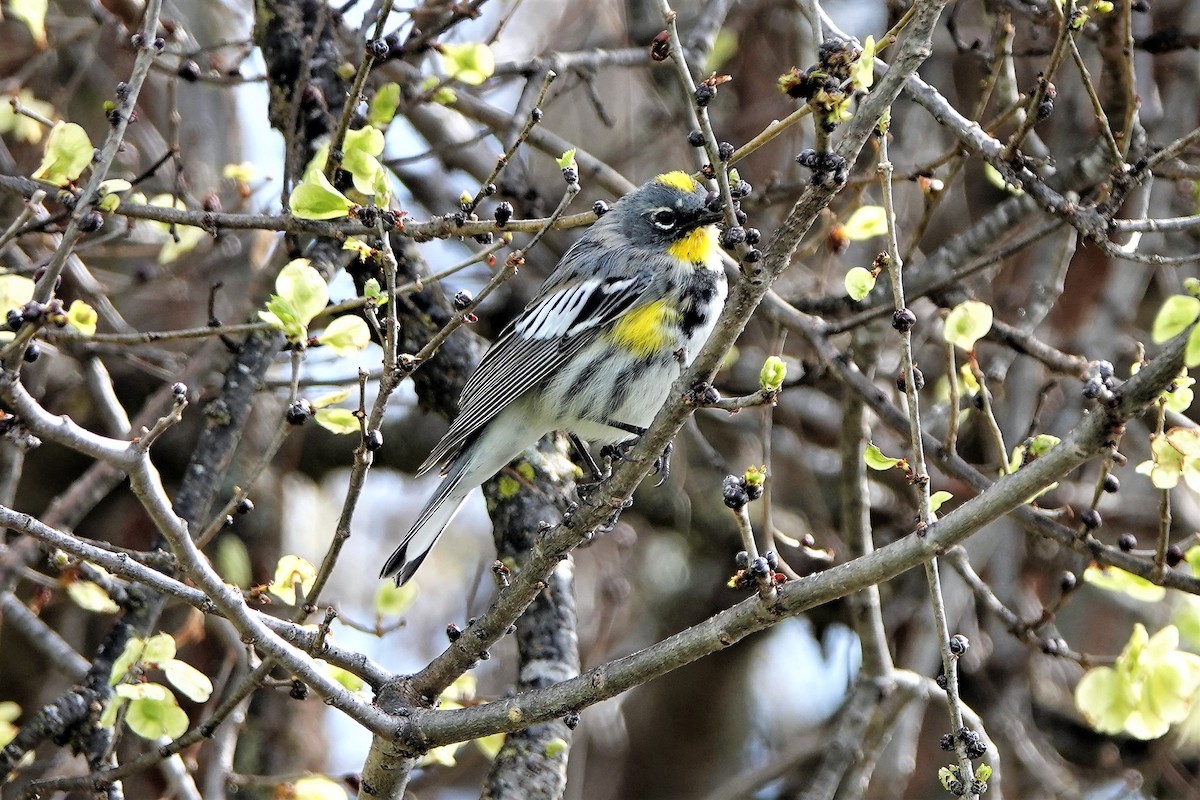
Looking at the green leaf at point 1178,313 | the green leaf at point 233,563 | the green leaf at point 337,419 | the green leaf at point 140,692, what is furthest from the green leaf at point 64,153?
the green leaf at point 1178,313

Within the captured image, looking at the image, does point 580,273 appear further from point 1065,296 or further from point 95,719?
point 1065,296

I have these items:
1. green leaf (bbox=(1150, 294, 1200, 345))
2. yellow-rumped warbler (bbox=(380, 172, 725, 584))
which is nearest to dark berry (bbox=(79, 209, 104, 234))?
yellow-rumped warbler (bbox=(380, 172, 725, 584))

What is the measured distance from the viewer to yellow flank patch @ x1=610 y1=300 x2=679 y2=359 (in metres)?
4.06

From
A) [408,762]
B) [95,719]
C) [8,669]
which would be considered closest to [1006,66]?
[408,762]

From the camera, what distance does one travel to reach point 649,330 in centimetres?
408

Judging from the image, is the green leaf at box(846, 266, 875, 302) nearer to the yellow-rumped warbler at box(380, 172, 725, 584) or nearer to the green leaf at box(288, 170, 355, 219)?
the yellow-rumped warbler at box(380, 172, 725, 584)

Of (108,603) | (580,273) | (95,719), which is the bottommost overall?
(95,719)

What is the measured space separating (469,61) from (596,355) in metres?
1.06

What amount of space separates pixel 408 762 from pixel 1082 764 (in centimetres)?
493

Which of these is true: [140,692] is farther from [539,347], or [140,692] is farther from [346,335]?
[539,347]

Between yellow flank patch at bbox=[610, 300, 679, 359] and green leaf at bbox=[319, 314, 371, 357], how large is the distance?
1190 millimetres

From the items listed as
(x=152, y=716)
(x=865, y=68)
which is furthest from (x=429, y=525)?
(x=865, y=68)

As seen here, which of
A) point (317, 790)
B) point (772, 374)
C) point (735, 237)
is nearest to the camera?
point (735, 237)

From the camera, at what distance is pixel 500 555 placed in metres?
4.29
